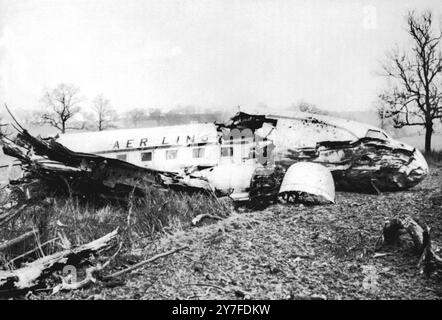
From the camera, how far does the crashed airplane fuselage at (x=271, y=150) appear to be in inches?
335

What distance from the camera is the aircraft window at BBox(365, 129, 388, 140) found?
880 centimetres

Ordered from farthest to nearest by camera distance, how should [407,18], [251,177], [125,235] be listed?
[251,177] < [407,18] < [125,235]

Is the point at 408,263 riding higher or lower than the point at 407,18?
A: lower

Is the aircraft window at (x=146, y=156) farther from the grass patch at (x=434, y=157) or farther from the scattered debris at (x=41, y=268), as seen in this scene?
the grass patch at (x=434, y=157)

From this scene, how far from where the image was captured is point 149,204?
7.32 m

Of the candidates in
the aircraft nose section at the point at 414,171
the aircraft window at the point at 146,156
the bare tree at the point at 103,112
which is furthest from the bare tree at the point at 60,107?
the aircraft nose section at the point at 414,171

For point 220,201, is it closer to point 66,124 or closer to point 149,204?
point 149,204

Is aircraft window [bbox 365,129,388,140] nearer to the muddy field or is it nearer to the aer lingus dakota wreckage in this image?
the aer lingus dakota wreckage

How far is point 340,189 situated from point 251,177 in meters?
2.36

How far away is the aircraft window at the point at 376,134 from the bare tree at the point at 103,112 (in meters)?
15.5

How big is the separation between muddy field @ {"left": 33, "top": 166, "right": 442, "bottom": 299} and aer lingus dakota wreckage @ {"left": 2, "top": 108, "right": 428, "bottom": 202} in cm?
160

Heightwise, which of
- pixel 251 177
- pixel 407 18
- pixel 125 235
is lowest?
pixel 125 235

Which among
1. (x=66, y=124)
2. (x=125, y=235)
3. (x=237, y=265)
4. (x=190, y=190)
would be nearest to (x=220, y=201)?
(x=190, y=190)

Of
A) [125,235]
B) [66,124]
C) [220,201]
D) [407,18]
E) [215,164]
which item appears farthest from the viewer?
[66,124]
